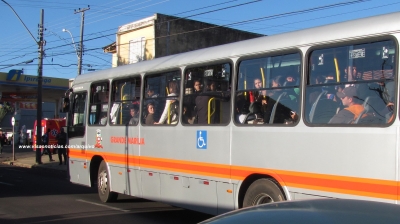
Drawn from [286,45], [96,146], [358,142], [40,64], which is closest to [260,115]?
[286,45]

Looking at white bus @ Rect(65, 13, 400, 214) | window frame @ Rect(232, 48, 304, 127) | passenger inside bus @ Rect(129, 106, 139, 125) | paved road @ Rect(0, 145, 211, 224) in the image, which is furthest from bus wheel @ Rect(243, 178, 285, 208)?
passenger inside bus @ Rect(129, 106, 139, 125)

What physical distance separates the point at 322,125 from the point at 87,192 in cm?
936

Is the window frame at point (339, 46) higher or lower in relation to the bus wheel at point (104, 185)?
higher

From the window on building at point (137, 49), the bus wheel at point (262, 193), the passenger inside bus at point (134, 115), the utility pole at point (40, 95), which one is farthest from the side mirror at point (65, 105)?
the window on building at point (137, 49)

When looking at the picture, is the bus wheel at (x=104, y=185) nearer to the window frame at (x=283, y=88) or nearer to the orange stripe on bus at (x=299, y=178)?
the orange stripe on bus at (x=299, y=178)

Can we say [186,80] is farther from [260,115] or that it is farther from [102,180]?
[102,180]

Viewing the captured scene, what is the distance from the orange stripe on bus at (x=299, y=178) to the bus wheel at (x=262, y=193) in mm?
159

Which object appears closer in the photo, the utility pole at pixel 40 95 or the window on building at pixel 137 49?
the utility pole at pixel 40 95

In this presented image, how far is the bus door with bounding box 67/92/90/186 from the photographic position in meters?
12.1

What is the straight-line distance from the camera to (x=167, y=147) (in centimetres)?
894

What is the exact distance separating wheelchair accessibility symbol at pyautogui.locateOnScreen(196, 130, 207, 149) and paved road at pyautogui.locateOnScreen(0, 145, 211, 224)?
2.04 metres

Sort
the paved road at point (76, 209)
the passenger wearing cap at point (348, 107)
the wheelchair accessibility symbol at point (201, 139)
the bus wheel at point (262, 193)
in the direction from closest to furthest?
the passenger wearing cap at point (348, 107) → the bus wheel at point (262, 193) → the wheelchair accessibility symbol at point (201, 139) → the paved road at point (76, 209)

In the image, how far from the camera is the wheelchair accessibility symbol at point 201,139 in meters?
8.04

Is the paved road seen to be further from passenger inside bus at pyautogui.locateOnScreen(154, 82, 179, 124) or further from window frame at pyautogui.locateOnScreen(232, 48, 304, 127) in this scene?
window frame at pyautogui.locateOnScreen(232, 48, 304, 127)
